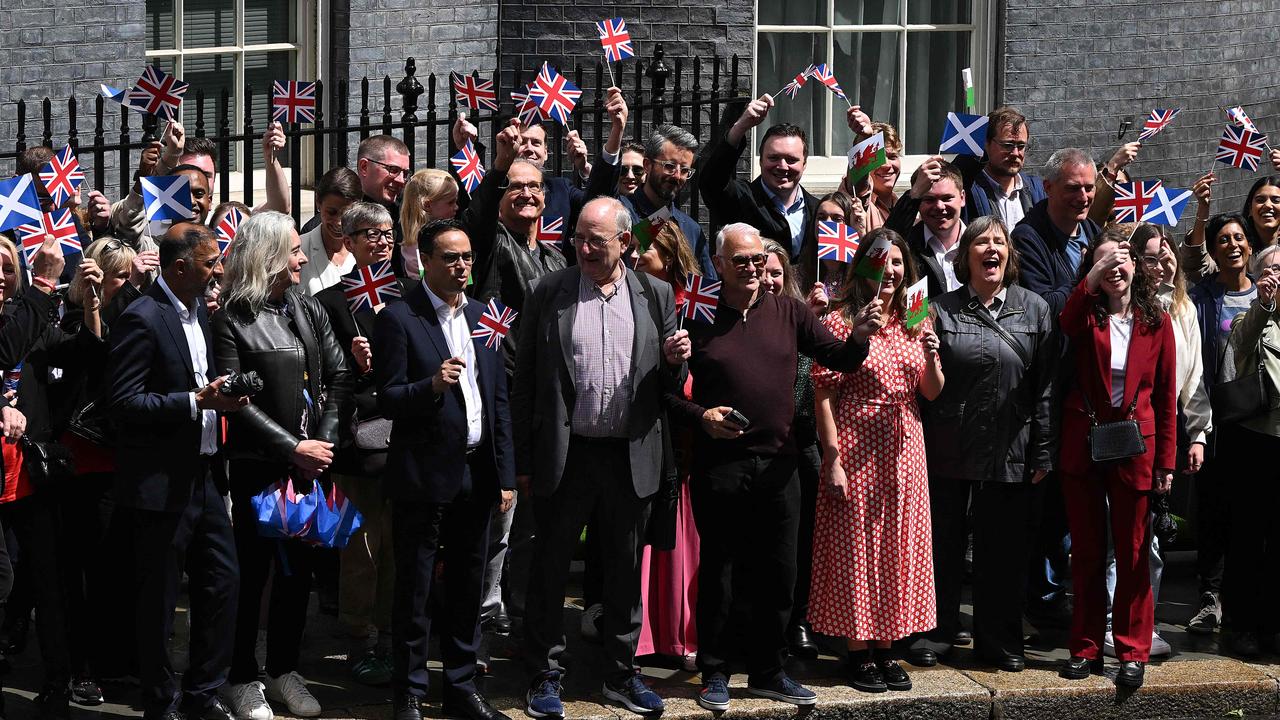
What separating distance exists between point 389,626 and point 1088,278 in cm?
336

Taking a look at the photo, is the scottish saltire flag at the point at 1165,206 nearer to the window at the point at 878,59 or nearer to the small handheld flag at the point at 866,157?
the small handheld flag at the point at 866,157

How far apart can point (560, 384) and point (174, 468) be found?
1.54 m

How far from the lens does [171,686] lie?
6988mm

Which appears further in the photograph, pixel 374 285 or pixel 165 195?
pixel 165 195

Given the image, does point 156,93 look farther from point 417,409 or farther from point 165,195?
point 417,409

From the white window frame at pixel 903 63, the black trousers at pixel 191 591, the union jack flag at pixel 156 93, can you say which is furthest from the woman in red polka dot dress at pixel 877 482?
the white window frame at pixel 903 63

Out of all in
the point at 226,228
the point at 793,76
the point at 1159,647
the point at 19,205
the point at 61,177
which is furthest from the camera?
the point at 793,76

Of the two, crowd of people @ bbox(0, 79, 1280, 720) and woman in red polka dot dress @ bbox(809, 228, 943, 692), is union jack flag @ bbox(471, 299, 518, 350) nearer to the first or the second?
crowd of people @ bbox(0, 79, 1280, 720)

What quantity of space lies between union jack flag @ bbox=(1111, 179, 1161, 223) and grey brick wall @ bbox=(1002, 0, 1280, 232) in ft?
12.9

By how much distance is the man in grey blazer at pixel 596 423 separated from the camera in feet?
24.1

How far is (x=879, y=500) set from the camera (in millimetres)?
7832

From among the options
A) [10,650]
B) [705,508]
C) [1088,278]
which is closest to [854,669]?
[705,508]

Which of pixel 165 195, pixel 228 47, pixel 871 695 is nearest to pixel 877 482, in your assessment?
pixel 871 695

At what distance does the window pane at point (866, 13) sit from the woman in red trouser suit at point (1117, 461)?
5.02 m
